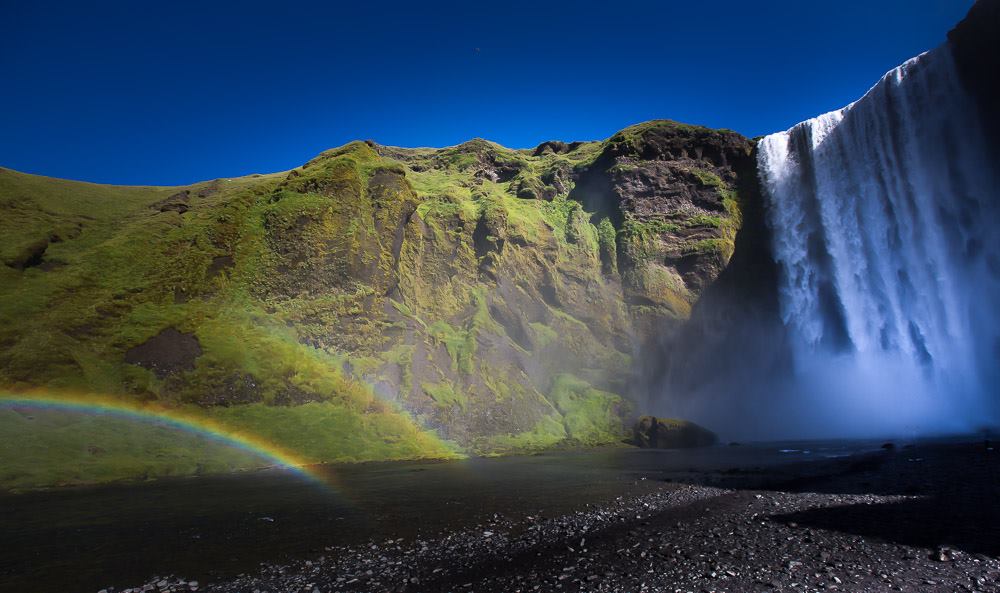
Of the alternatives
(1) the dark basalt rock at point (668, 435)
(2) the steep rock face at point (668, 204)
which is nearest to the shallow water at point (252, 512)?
(1) the dark basalt rock at point (668, 435)

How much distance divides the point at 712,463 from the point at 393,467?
2781 centimetres

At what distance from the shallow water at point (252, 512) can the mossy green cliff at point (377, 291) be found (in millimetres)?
16478

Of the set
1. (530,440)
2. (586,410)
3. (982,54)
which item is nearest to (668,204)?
(982,54)

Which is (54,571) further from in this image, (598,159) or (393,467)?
(598,159)

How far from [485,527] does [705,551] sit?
8668 millimetres

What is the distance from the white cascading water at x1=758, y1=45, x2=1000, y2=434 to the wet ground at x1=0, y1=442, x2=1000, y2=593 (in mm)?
33780

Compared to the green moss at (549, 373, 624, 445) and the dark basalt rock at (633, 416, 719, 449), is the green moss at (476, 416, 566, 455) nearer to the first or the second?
the green moss at (549, 373, 624, 445)

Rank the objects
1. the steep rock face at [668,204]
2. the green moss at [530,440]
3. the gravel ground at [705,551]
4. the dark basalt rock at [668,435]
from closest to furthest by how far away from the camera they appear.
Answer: the gravel ground at [705,551]
the green moss at [530,440]
the dark basalt rock at [668,435]
the steep rock face at [668,204]

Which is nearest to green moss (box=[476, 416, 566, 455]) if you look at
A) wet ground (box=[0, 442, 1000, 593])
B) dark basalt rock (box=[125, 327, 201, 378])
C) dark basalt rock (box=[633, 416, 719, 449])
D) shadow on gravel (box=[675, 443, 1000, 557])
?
dark basalt rock (box=[633, 416, 719, 449])

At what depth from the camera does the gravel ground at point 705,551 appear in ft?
39.3

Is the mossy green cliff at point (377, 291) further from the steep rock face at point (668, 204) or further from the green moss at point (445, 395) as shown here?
the steep rock face at point (668, 204)

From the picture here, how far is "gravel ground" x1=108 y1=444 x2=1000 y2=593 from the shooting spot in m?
12.0

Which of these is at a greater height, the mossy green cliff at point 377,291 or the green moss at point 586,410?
the mossy green cliff at point 377,291

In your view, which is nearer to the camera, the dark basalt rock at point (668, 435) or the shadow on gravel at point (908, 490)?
the shadow on gravel at point (908, 490)
